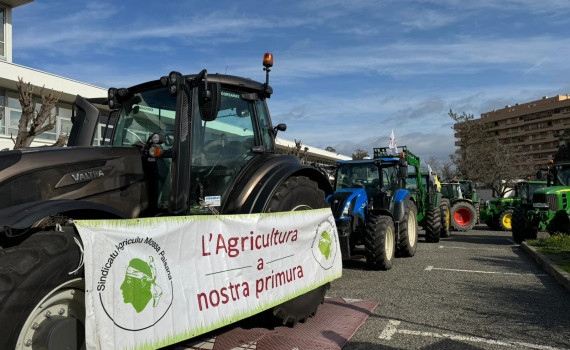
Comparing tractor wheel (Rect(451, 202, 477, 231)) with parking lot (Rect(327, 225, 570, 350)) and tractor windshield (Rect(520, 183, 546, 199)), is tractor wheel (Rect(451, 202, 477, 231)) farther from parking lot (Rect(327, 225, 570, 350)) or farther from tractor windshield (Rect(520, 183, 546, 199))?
parking lot (Rect(327, 225, 570, 350))

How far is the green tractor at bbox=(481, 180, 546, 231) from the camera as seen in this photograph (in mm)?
17984

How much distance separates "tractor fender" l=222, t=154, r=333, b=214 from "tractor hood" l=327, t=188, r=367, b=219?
11.6 ft

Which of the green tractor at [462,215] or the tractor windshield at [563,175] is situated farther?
the green tractor at [462,215]

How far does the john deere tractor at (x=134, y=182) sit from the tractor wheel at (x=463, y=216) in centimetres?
1404

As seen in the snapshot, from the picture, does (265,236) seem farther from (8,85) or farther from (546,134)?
(546,134)

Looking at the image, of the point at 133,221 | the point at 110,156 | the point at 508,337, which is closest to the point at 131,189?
the point at 110,156

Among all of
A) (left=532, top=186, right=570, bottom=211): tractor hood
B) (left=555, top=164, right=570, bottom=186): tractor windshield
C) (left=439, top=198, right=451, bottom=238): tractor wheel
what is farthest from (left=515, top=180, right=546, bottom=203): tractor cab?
(left=532, top=186, right=570, bottom=211): tractor hood

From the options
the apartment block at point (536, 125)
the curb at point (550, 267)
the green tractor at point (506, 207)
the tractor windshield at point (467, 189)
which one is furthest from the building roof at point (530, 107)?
the curb at point (550, 267)

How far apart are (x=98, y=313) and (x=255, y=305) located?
1.65 meters

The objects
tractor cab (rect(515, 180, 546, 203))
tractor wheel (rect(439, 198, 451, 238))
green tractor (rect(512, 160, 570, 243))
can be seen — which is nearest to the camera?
green tractor (rect(512, 160, 570, 243))

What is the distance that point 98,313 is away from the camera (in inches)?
104

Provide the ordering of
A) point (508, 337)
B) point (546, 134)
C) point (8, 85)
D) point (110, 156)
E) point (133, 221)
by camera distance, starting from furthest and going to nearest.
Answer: point (546, 134), point (8, 85), point (508, 337), point (110, 156), point (133, 221)

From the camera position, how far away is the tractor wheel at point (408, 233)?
9.62 metres

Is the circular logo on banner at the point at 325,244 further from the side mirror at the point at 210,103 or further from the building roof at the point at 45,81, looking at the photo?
the building roof at the point at 45,81
